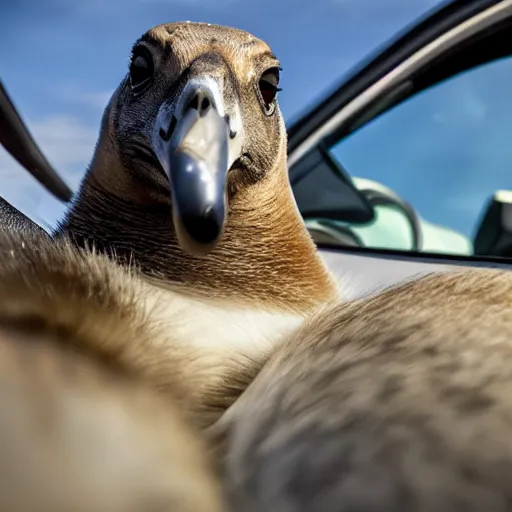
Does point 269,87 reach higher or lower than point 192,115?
higher

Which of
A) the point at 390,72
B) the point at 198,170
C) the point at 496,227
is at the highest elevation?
the point at 390,72

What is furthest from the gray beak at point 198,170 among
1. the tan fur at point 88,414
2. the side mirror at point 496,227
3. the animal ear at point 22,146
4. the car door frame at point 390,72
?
the side mirror at point 496,227

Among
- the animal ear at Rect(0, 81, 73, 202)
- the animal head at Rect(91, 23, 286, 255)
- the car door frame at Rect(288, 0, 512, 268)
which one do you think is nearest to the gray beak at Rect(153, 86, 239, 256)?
the animal head at Rect(91, 23, 286, 255)

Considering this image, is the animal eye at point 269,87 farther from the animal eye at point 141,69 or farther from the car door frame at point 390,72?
the car door frame at point 390,72

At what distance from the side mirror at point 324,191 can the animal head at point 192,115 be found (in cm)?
47

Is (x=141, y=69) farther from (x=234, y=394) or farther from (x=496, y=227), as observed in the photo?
(x=496, y=227)

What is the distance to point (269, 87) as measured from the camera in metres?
0.76

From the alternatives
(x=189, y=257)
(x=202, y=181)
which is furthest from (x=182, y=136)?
(x=189, y=257)

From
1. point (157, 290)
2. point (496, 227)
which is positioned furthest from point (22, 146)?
point (496, 227)

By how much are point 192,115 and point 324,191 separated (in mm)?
849

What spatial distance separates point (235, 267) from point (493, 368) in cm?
46

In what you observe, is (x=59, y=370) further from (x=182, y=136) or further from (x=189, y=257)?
(x=189, y=257)

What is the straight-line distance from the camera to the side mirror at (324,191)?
52.2 inches

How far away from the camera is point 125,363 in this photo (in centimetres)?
28
